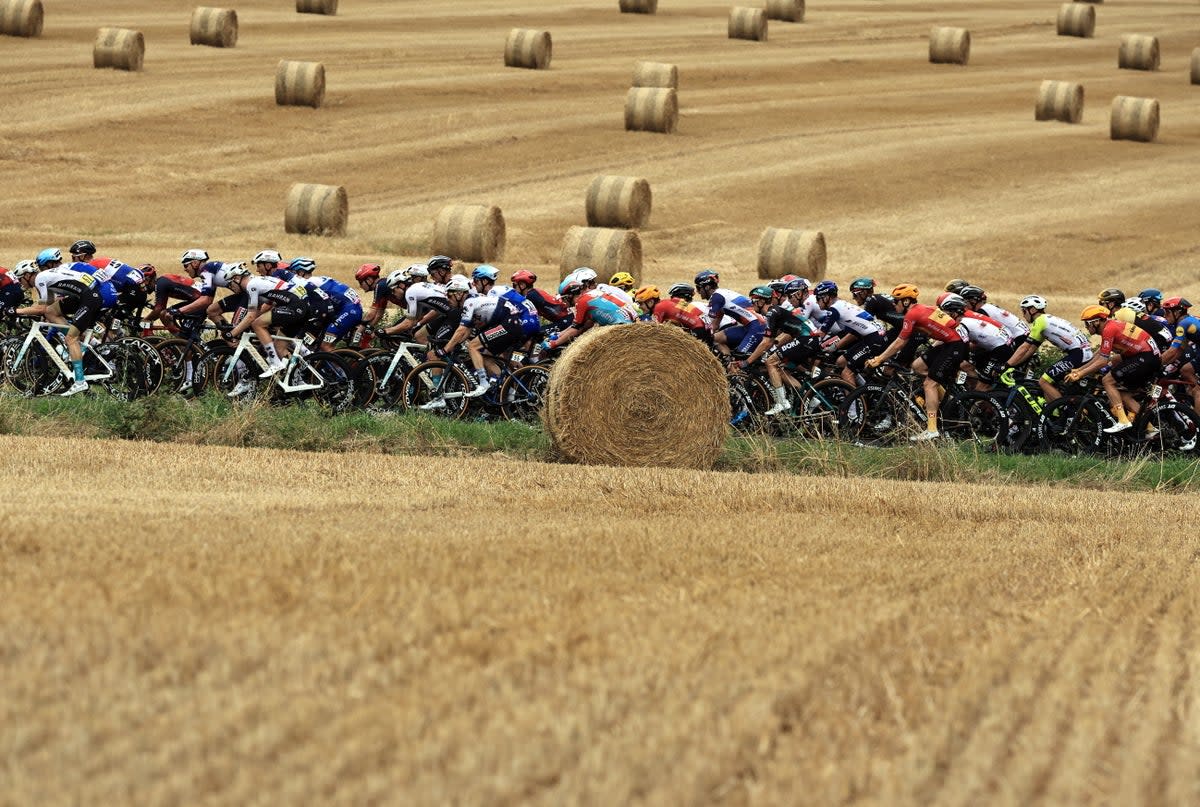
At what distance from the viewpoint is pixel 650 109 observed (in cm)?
4031

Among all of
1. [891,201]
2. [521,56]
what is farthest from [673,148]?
[521,56]

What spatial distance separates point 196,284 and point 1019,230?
714 inches

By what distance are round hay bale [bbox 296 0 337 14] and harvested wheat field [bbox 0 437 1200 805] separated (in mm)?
43875

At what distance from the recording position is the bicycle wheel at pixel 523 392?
1770cm

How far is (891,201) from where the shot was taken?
35375mm

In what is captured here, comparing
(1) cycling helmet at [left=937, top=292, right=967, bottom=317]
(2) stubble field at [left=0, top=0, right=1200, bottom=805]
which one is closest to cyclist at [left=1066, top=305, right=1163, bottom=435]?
(1) cycling helmet at [left=937, top=292, right=967, bottom=317]

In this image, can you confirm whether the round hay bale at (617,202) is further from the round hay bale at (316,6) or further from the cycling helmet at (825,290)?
the round hay bale at (316,6)

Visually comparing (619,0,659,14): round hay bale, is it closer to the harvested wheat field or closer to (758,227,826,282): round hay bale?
(758,227,826,282): round hay bale

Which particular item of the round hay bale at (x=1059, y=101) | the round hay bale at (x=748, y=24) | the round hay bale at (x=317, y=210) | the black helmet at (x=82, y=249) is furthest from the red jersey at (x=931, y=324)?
the round hay bale at (x=748, y=24)

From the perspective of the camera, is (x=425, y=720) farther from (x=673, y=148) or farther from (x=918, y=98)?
(x=918, y=98)

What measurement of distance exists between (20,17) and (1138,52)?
3127 centimetres

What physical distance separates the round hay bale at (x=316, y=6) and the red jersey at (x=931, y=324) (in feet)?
127

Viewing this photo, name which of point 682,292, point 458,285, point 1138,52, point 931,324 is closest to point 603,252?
point 682,292

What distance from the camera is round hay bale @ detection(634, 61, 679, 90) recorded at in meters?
43.2
